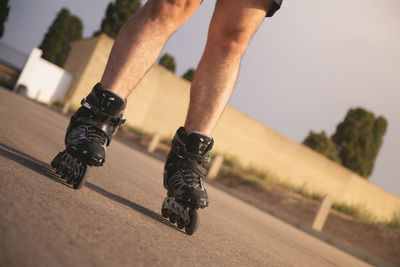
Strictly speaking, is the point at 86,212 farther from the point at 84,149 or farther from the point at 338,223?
the point at 338,223

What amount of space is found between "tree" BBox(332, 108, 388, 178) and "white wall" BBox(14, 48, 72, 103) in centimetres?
2292

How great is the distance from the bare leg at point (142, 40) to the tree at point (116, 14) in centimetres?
3415

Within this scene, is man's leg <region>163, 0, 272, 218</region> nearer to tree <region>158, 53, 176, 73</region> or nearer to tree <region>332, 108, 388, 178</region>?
Answer: tree <region>332, 108, 388, 178</region>

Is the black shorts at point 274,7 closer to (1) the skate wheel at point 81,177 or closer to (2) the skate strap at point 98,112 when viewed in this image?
(2) the skate strap at point 98,112

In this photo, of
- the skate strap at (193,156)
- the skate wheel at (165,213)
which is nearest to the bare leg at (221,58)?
the skate strap at (193,156)

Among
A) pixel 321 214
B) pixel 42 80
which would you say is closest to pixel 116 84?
pixel 321 214

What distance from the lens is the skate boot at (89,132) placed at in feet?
5.54

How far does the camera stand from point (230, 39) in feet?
6.95

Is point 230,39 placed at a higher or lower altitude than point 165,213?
higher

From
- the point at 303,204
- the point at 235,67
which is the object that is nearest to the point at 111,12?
the point at 303,204

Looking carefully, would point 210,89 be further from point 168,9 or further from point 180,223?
point 180,223

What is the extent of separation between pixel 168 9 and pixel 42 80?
25.6 m

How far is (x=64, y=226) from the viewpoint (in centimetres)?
106

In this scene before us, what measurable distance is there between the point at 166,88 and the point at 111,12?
418 inches
